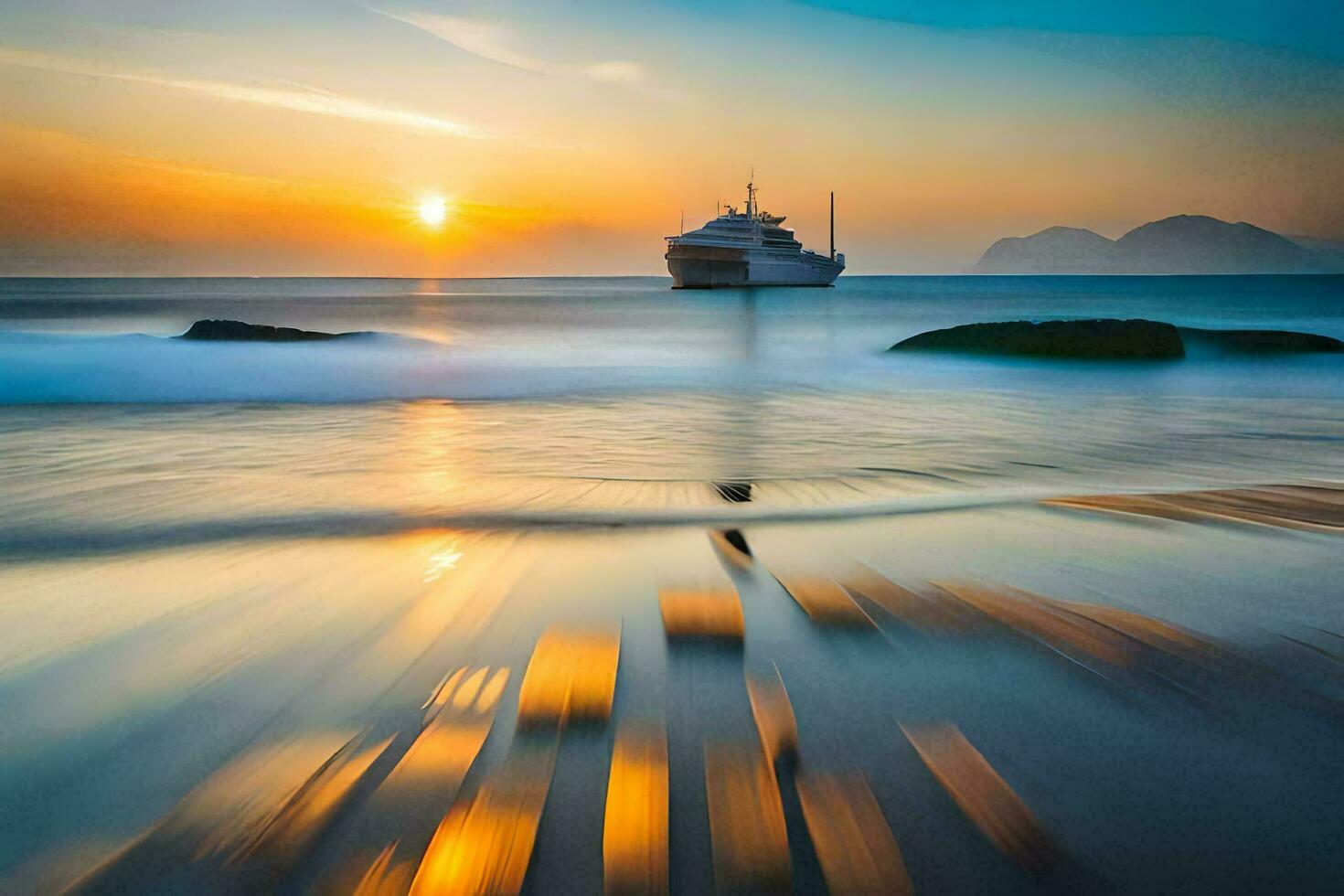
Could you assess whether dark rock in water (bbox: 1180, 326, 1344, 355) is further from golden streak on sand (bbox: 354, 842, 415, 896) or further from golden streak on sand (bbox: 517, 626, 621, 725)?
golden streak on sand (bbox: 354, 842, 415, 896)

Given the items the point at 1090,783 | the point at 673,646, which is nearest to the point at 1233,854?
the point at 1090,783

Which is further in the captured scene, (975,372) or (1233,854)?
(975,372)

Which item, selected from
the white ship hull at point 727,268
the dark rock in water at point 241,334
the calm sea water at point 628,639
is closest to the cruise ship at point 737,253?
the white ship hull at point 727,268

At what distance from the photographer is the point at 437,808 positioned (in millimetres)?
1749

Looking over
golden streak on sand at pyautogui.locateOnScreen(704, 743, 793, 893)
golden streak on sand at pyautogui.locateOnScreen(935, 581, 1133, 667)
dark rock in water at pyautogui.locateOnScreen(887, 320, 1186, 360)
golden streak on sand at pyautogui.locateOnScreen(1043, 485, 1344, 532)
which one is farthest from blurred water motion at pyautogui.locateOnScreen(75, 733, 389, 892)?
dark rock in water at pyautogui.locateOnScreen(887, 320, 1186, 360)

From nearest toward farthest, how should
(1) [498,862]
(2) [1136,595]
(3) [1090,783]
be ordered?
1. (1) [498,862]
2. (3) [1090,783]
3. (2) [1136,595]

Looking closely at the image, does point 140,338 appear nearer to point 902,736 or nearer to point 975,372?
point 975,372

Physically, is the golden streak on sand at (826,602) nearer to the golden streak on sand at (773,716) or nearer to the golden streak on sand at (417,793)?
the golden streak on sand at (773,716)

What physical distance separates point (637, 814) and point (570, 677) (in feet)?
2.45

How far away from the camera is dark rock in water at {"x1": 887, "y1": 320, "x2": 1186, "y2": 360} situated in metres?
17.7

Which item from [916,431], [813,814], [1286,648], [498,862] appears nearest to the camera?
[498,862]

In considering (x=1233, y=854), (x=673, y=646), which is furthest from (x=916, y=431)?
(x=1233, y=854)

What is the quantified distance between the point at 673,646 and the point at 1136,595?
173cm

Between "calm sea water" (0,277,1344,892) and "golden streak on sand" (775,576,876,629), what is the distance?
0.25ft
